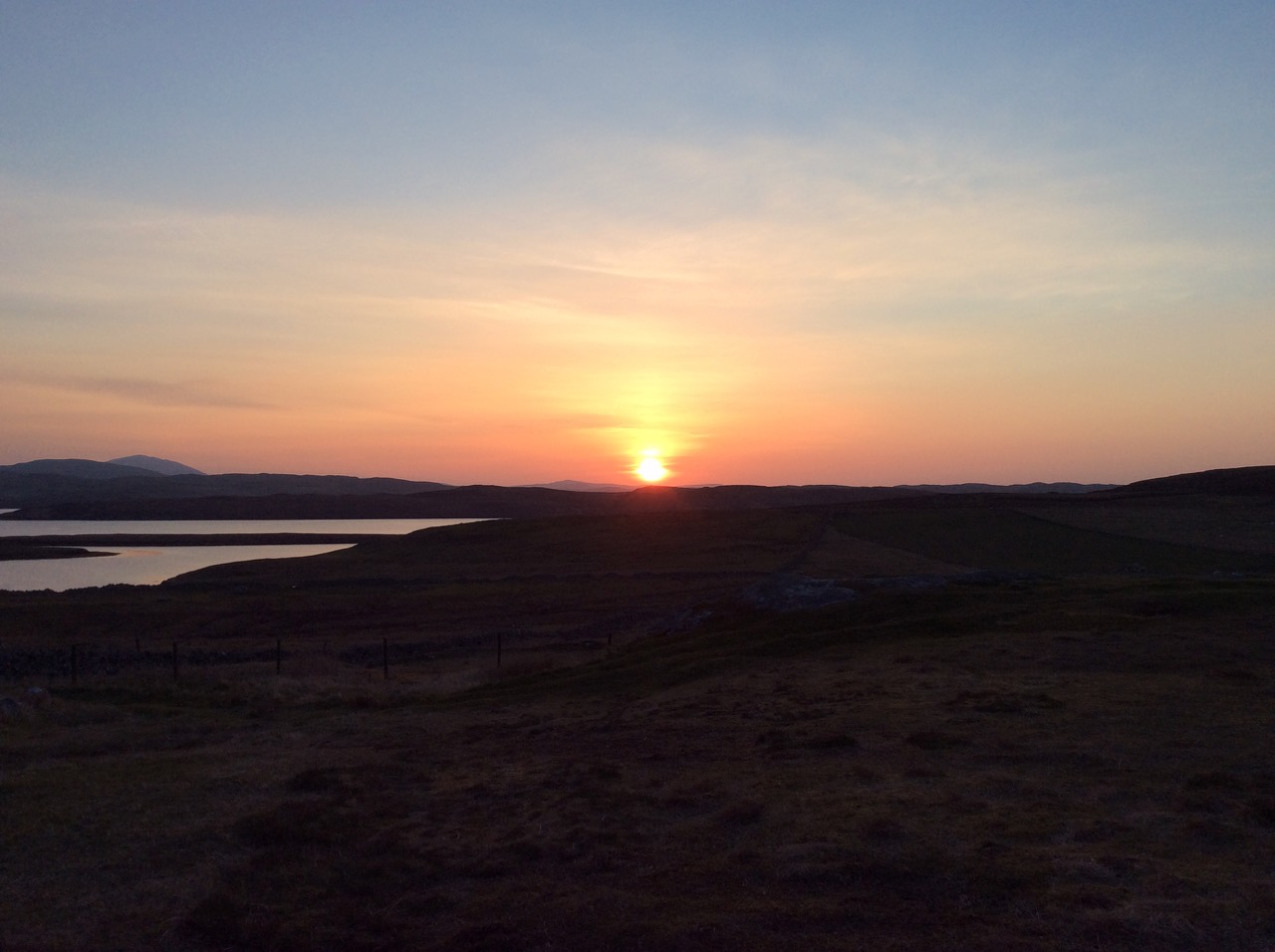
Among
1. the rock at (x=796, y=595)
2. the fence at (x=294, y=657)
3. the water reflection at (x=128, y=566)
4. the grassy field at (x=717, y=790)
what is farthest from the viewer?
the water reflection at (x=128, y=566)

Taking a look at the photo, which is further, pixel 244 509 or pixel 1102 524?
pixel 244 509

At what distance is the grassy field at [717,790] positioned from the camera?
27.5ft

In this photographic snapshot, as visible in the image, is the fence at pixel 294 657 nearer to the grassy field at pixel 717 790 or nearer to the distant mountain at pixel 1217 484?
the grassy field at pixel 717 790

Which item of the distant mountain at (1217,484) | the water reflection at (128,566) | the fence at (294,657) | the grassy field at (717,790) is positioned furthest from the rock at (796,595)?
the distant mountain at (1217,484)

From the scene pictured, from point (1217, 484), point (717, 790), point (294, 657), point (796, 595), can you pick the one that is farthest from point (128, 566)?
point (1217, 484)

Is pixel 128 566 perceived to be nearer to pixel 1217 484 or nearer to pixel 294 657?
pixel 294 657

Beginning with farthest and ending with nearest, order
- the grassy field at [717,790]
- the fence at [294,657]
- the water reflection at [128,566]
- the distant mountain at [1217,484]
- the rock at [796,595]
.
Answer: the distant mountain at [1217,484] < the water reflection at [128,566] < the fence at [294,657] < the rock at [796,595] < the grassy field at [717,790]

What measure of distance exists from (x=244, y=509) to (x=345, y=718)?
166959 millimetres

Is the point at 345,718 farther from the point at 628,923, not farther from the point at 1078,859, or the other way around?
the point at 1078,859

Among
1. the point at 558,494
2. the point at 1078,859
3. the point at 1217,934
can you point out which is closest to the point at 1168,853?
the point at 1078,859

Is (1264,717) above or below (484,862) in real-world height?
above

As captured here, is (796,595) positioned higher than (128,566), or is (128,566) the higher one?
(796,595)

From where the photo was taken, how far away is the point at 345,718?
19.7m

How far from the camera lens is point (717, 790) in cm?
1218
